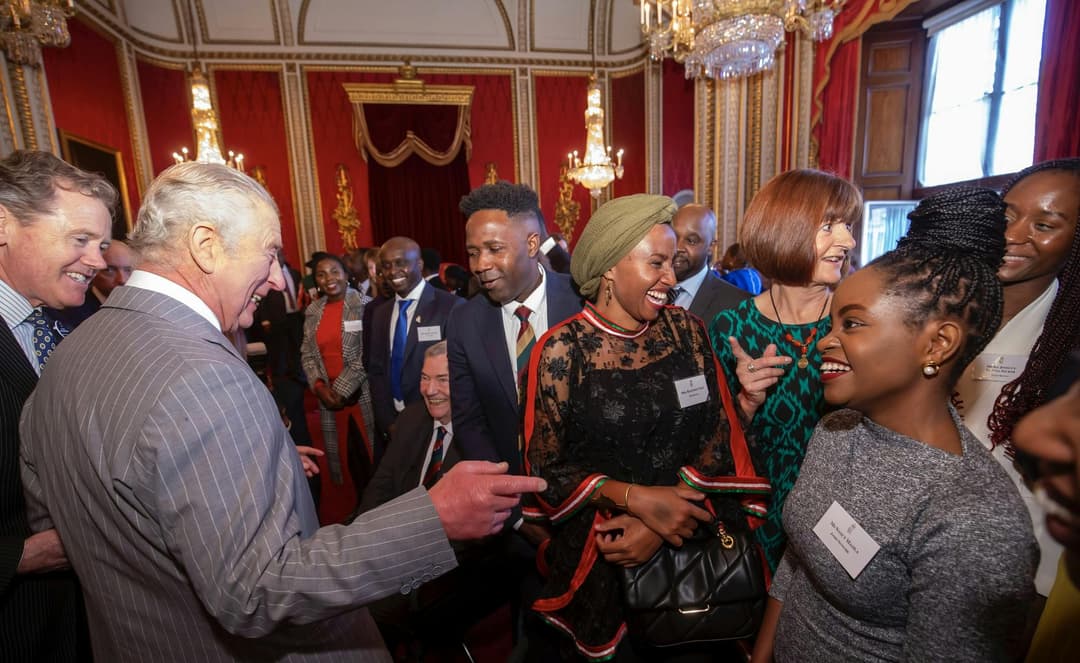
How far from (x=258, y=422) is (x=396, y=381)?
2824 millimetres

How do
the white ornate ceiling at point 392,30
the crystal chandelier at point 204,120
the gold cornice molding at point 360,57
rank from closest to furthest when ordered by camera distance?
the crystal chandelier at point 204,120 < the gold cornice molding at point 360,57 < the white ornate ceiling at point 392,30

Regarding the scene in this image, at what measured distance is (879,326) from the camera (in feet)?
3.46

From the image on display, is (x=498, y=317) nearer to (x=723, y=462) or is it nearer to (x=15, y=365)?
(x=723, y=462)

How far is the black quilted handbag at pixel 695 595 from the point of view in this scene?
4.60 ft

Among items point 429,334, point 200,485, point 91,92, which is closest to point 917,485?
point 200,485

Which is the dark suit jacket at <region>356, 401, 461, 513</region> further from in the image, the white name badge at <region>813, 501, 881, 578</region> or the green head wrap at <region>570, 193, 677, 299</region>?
the white name badge at <region>813, 501, 881, 578</region>

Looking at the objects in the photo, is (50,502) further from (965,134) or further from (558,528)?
(965,134)

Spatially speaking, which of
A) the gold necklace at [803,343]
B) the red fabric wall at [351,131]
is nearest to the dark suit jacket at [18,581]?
the gold necklace at [803,343]

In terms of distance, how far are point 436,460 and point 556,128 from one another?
405 inches

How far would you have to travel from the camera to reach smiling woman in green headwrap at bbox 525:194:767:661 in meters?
1.48

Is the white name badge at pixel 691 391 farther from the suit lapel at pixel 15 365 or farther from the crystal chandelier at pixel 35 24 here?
the crystal chandelier at pixel 35 24

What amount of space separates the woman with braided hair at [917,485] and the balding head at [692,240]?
1982mm

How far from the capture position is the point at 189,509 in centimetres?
84

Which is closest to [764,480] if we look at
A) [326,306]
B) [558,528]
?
[558,528]
